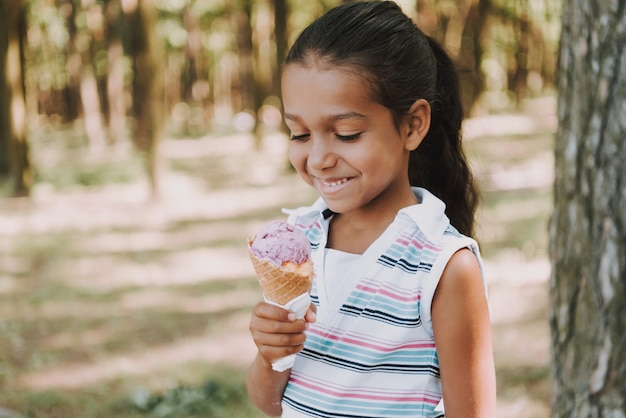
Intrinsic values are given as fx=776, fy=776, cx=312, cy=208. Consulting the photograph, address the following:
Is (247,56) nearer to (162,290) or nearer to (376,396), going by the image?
(162,290)

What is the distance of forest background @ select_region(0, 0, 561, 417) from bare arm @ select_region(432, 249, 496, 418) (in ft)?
2.47

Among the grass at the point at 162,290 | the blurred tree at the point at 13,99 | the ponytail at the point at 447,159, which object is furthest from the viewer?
the blurred tree at the point at 13,99

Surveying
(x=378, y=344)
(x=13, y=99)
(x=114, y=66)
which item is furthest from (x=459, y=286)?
(x=114, y=66)

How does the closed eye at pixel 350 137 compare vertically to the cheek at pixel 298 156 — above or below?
above

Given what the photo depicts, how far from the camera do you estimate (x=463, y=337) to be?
67.0 inches

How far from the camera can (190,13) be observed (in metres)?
28.7

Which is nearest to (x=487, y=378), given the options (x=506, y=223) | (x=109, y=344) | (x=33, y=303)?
(x=109, y=344)

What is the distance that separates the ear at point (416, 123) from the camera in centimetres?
184

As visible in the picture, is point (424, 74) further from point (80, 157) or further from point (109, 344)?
point (80, 157)

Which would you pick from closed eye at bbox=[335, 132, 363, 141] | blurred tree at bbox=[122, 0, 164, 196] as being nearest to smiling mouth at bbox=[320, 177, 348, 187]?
closed eye at bbox=[335, 132, 363, 141]

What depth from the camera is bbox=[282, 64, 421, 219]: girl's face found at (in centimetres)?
173

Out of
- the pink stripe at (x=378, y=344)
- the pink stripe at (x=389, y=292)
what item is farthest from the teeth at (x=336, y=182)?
the pink stripe at (x=378, y=344)

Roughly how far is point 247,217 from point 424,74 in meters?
9.88

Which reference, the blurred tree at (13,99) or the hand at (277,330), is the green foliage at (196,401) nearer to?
the hand at (277,330)
